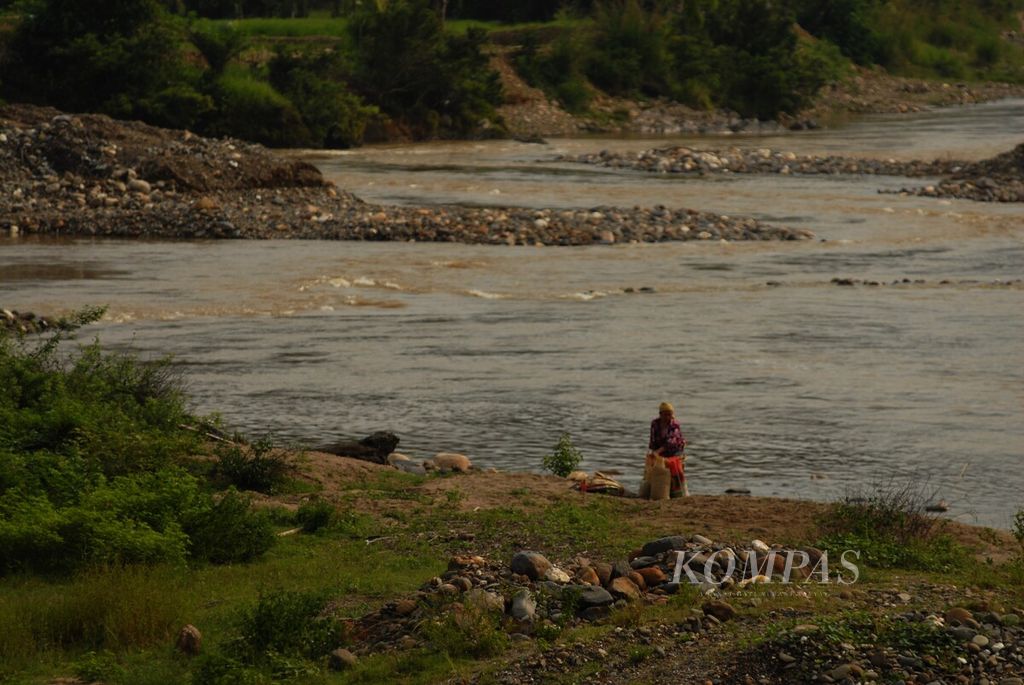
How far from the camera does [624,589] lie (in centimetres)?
850

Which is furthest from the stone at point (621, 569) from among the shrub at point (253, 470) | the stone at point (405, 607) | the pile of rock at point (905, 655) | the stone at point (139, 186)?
the stone at point (139, 186)

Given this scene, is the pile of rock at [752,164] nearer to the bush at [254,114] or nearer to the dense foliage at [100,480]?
the bush at [254,114]

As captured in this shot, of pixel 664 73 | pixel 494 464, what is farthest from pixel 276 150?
pixel 494 464

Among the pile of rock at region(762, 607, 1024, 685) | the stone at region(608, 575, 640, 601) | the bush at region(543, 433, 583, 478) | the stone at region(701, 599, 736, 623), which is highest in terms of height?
the pile of rock at region(762, 607, 1024, 685)

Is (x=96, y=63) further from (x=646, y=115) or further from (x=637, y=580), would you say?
(x=637, y=580)

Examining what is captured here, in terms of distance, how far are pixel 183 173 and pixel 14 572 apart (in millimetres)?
24921

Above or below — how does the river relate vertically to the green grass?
below

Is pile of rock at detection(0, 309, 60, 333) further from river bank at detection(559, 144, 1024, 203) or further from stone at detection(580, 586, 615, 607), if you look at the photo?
river bank at detection(559, 144, 1024, 203)

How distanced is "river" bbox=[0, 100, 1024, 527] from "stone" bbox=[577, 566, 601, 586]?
494 centimetres

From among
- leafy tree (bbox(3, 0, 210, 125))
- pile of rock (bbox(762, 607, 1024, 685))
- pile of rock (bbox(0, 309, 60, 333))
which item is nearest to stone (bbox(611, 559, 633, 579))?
pile of rock (bbox(762, 607, 1024, 685))

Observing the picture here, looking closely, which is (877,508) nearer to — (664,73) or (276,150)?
(276,150)

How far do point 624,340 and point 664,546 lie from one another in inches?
453

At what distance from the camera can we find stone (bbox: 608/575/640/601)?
27.8ft

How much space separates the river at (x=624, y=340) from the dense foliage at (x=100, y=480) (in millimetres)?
2635
